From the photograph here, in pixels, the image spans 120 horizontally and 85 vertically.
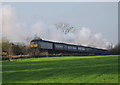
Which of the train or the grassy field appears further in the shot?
the train

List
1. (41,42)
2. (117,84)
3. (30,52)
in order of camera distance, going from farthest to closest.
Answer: (30,52), (41,42), (117,84)

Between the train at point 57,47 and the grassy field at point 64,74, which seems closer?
the grassy field at point 64,74

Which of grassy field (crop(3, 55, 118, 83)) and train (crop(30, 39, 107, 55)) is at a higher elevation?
train (crop(30, 39, 107, 55))

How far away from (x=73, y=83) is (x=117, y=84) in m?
1.35

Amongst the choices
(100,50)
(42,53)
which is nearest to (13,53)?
(42,53)

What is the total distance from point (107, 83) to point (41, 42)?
103 feet

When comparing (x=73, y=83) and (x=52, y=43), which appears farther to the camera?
(x=52, y=43)

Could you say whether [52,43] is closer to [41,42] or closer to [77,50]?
[41,42]

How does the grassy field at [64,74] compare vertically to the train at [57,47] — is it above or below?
below

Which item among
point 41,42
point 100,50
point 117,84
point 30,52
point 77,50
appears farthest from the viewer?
point 100,50

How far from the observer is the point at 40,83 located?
22.7ft

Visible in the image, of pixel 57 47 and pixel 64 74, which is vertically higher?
pixel 57 47

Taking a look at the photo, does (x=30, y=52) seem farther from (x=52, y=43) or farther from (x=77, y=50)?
(x=77, y=50)

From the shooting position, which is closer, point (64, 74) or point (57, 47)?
point (64, 74)
